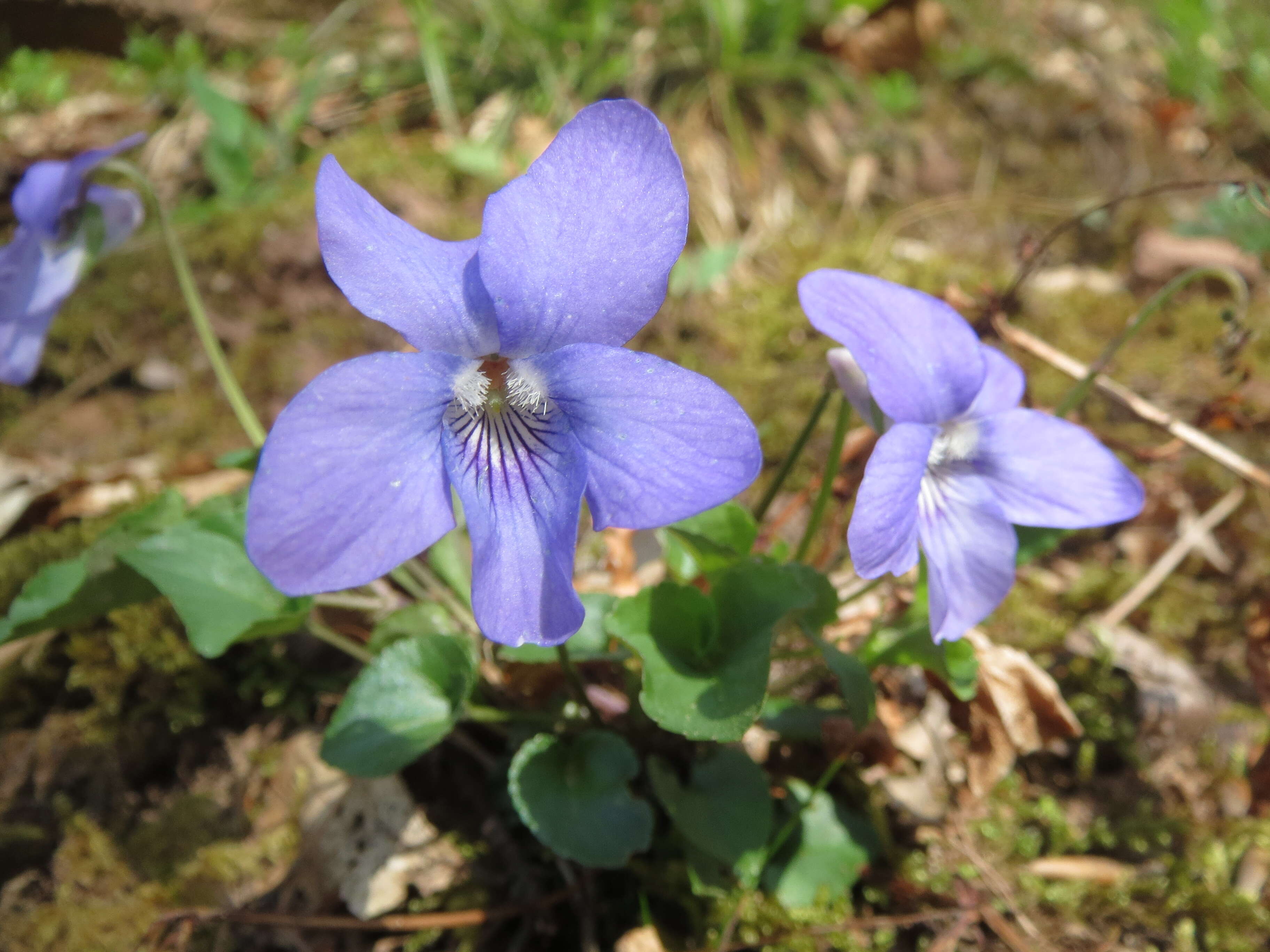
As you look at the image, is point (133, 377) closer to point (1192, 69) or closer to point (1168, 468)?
point (1168, 468)

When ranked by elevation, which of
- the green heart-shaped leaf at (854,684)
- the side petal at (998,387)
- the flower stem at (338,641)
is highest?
the side petal at (998,387)

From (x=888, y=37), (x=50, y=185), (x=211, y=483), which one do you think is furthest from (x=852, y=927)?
(x=888, y=37)

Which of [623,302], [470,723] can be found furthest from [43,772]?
[623,302]

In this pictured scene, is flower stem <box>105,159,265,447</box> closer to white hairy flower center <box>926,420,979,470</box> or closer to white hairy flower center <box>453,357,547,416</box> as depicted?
white hairy flower center <box>453,357,547,416</box>

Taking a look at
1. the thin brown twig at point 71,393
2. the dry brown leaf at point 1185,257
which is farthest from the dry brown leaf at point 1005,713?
the thin brown twig at point 71,393

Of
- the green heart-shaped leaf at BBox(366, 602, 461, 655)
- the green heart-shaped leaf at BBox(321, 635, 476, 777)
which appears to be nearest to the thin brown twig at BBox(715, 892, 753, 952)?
the green heart-shaped leaf at BBox(321, 635, 476, 777)

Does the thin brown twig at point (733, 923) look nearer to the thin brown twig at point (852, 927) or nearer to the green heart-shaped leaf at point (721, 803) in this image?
the thin brown twig at point (852, 927)

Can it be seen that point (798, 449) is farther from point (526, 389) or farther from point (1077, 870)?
point (1077, 870)
